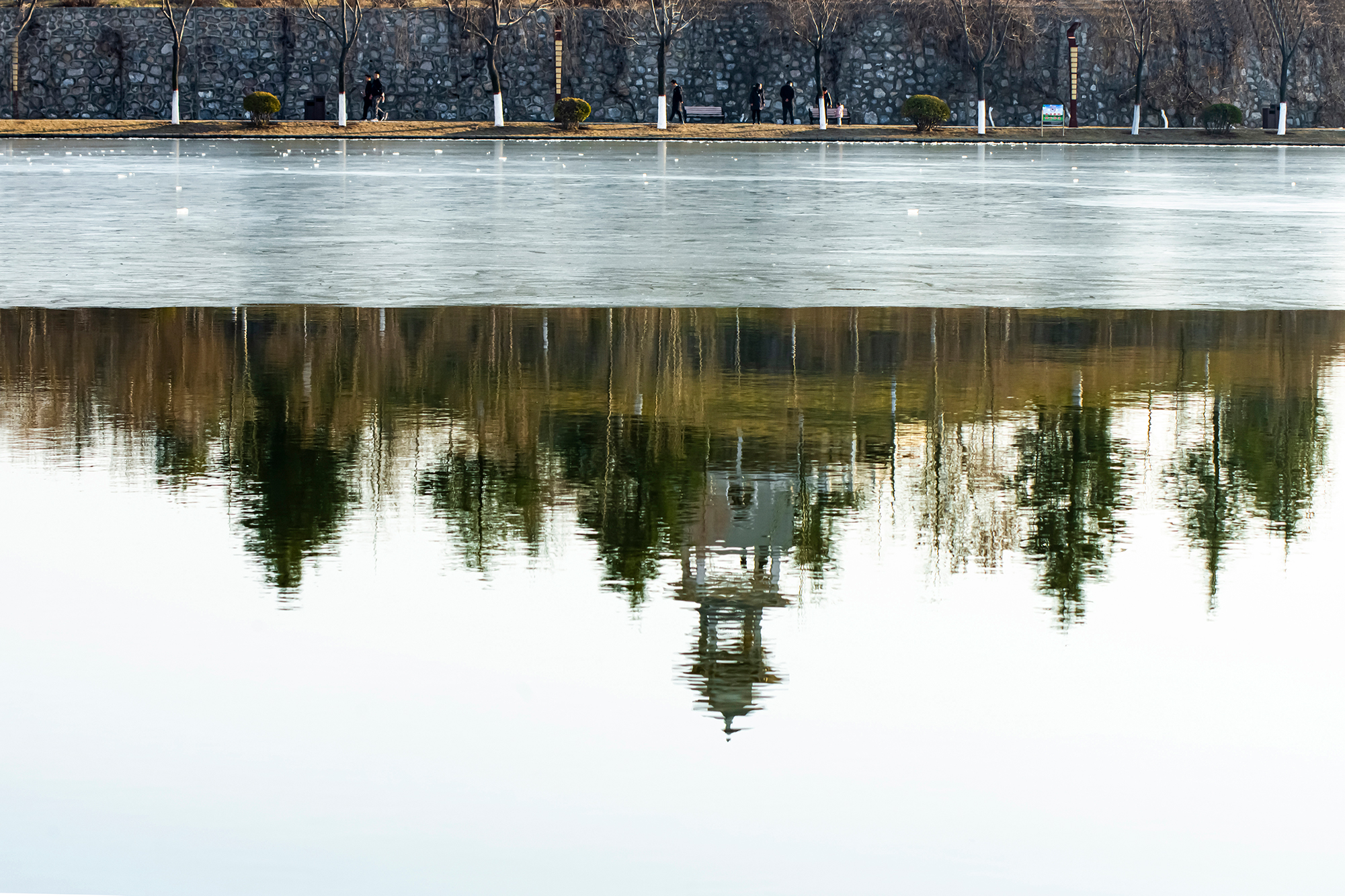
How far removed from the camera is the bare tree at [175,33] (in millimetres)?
58906

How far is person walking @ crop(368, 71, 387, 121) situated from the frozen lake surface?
1162 inches

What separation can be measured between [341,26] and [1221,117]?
27825mm

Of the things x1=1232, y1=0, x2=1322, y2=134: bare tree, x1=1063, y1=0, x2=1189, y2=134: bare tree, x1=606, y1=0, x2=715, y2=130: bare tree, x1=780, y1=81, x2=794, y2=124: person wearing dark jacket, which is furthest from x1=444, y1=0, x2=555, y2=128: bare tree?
x1=1232, y1=0, x2=1322, y2=134: bare tree

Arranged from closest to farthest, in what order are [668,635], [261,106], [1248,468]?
[668,635] → [1248,468] → [261,106]

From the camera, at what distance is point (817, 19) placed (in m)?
65.2

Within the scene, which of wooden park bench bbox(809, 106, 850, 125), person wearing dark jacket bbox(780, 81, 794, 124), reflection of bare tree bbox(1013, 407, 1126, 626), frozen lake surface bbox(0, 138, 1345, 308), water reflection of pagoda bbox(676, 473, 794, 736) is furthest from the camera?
person wearing dark jacket bbox(780, 81, 794, 124)

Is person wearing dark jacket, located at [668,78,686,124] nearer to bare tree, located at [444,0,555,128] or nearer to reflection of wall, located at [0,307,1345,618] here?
bare tree, located at [444,0,555,128]

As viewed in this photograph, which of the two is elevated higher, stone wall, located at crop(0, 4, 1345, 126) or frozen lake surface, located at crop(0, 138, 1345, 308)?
stone wall, located at crop(0, 4, 1345, 126)

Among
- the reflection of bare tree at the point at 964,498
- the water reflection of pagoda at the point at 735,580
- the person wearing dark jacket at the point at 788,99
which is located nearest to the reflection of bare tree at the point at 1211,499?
the reflection of bare tree at the point at 964,498

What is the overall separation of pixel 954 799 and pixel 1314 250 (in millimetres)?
13466

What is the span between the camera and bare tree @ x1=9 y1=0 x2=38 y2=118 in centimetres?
6244

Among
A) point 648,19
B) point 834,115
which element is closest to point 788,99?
point 834,115

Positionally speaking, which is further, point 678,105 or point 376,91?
point 678,105

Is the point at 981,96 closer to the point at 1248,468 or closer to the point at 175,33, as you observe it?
the point at 175,33
